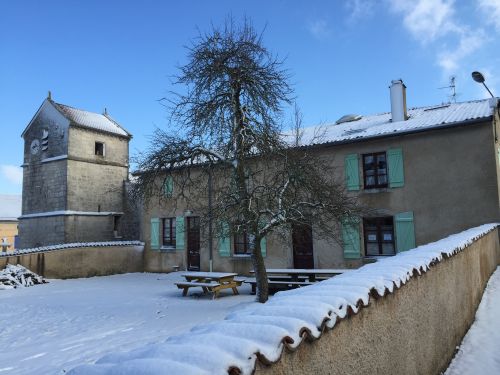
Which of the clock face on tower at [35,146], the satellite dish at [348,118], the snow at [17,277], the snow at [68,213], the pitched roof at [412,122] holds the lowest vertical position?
the snow at [17,277]

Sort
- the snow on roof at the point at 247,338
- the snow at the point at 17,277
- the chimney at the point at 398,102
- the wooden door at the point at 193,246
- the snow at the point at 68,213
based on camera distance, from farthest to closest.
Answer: the snow at the point at 68,213
the wooden door at the point at 193,246
the chimney at the point at 398,102
the snow at the point at 17,277
the snow on roof at the point at 247,338

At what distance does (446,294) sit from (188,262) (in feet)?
44.9

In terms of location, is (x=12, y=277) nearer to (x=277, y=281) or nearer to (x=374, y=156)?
(x=277, y=281)

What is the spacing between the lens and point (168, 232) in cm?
1788

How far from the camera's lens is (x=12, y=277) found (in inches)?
559

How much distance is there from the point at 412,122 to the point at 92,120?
18.4m

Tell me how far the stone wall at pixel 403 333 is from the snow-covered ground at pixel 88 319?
13.3 ft

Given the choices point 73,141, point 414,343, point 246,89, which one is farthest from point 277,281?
point 73,141

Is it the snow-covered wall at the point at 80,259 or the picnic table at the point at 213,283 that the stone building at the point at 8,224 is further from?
the picnic table at the point at 213,283

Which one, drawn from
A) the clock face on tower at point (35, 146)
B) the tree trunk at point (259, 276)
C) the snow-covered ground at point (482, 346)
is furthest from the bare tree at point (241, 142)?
the clock face on tower at point (35, 146)

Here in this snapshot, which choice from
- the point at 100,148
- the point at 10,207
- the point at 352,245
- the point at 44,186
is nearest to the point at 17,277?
the point at 44,186

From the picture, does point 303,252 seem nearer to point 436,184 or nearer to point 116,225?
point 436,184

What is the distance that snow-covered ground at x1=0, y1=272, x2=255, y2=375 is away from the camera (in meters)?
5.65

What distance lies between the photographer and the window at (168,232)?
58.0ft
